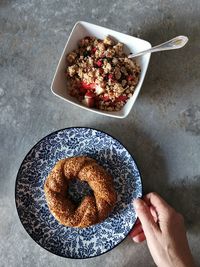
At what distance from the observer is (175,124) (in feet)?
4.59

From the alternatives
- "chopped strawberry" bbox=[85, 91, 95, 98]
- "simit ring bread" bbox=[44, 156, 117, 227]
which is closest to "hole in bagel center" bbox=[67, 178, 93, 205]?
"simit ring bread" bbox=[44, 156, 117, 227]

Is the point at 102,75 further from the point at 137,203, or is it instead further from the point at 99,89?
the point at 137,203

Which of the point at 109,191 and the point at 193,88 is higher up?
the point at 193,88

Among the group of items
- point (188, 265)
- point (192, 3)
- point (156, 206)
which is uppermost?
point (192, 3)

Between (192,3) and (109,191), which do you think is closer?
(109,191)

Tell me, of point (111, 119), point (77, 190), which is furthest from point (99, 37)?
point (77, 190)

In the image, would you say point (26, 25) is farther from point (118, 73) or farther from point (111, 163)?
point (111, 163)

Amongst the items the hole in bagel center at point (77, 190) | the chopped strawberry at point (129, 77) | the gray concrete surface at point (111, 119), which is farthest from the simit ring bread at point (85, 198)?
the chopped strawberry at point (129, 77)

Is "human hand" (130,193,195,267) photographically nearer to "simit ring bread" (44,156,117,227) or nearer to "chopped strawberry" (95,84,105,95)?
"simit ring bread" (44,156,117,227)

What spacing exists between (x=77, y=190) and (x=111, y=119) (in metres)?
0.25

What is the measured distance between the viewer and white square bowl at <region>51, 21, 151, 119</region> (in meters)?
1.32

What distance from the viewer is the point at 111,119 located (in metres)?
1.41

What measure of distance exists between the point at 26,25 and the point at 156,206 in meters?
0.73

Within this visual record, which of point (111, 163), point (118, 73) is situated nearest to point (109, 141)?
point (111, 163)
